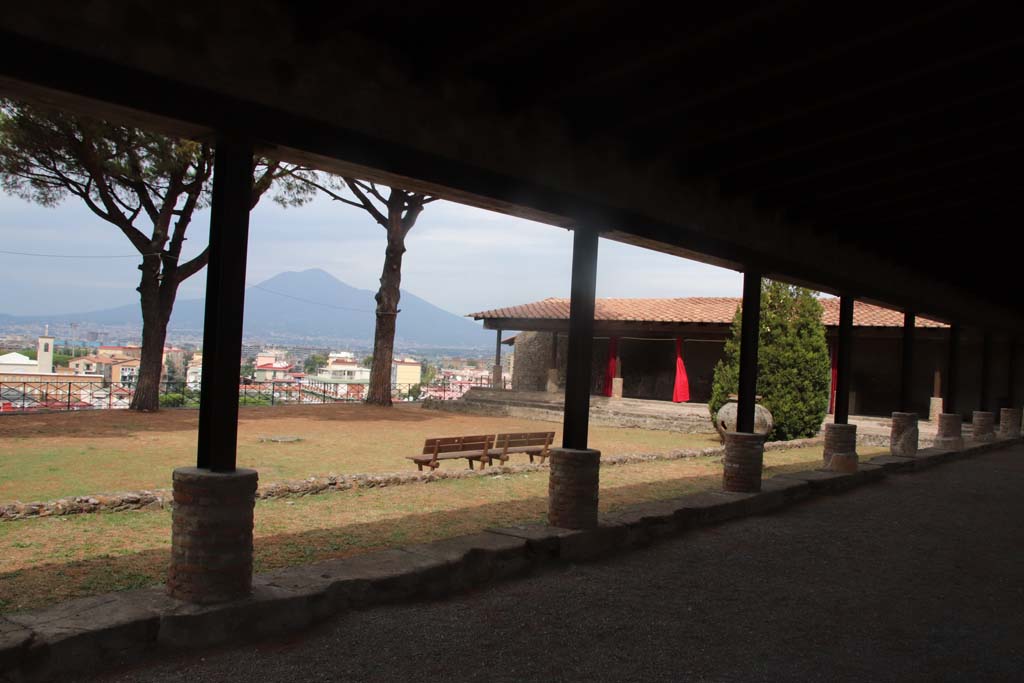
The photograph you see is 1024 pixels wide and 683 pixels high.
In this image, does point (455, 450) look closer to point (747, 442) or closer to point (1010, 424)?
point (747, 442)

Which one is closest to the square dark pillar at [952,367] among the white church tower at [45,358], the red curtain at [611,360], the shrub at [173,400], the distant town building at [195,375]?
the red curtain at [611,360]

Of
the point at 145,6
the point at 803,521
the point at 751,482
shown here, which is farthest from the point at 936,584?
the point at 145,6

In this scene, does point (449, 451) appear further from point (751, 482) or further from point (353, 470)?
point (751, 482)

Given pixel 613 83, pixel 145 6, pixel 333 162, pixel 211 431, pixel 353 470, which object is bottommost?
pixel 353 470

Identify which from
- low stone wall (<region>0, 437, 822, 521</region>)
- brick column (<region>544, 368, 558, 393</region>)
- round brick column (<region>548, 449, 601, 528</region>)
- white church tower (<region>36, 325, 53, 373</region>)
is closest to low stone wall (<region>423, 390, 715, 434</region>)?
brick column (<region>544, 368, 558, 393</region>)

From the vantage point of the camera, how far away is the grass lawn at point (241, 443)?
10016 mm

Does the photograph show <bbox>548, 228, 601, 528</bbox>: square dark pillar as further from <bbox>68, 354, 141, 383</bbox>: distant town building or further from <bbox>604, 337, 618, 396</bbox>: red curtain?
<bbox>68, 354, 141, 383</bbox>: distant town building

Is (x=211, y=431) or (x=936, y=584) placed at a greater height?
(x=211, y=431)

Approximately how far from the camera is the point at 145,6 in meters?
3.41

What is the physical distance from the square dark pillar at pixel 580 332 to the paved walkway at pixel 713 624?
1037 mm

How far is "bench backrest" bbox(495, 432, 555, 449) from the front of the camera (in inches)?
476

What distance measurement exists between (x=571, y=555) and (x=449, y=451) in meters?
5.70

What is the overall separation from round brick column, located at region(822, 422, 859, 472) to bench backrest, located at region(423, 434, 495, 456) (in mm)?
4508

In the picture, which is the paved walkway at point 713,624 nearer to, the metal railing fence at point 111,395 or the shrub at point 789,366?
the shrub at point 789,366
